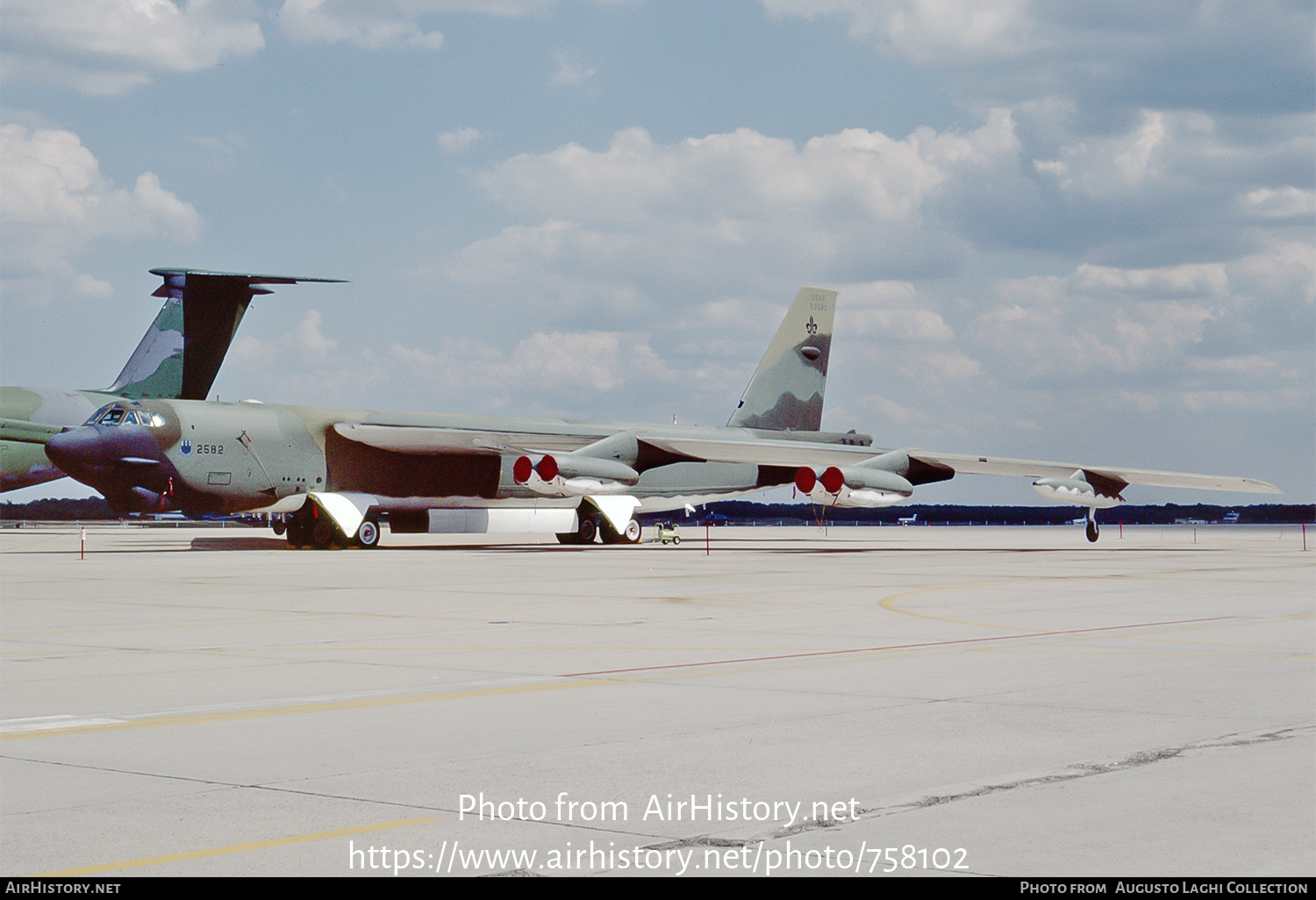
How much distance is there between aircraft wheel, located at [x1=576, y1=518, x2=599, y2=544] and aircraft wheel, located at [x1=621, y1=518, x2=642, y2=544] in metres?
1.01

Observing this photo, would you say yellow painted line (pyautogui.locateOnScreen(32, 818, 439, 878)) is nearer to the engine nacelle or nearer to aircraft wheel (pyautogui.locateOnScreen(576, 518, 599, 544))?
aircraft wheel (pyautogui.locateOnScreen(576, 518, 599, 544))

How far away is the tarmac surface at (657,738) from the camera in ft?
17.2

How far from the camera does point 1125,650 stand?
1222cm

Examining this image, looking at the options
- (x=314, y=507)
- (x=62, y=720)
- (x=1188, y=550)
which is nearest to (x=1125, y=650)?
(x=62, y=720)

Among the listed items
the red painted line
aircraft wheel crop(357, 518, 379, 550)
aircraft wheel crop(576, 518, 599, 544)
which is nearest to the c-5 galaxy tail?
aircraft wheel crop(576, 518, 599, 544)

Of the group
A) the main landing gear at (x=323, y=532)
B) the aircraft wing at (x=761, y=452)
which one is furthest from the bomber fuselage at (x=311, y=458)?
the aircraft wing at (x=761, y=452)

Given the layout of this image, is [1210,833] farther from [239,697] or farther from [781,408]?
[781,408]

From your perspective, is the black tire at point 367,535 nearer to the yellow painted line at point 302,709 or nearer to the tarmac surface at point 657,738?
the tarmac surface at point 657,738

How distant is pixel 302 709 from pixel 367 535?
27794 mm

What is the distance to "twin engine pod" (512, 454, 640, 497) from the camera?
119ft

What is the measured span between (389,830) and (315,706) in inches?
147

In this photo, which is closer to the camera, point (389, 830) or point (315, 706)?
point (389, 830)

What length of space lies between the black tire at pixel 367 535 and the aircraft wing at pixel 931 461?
8.69m

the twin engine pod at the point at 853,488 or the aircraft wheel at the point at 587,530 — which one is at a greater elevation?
the twin engine pod at the point at 853,488
